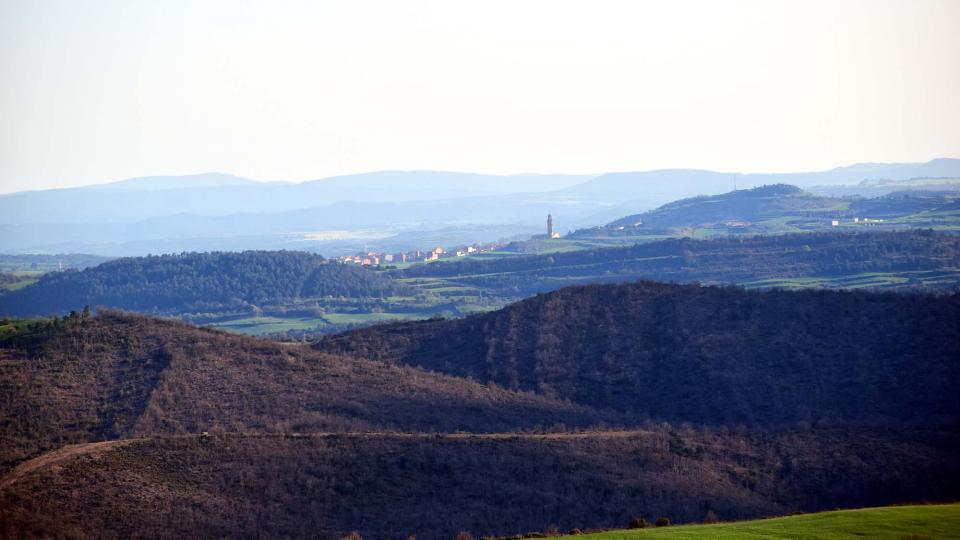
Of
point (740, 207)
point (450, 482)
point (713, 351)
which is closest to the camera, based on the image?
point (450, 482)

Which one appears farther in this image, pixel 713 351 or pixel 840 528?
pixel 713 351

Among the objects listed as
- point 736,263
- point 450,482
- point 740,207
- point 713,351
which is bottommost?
point 450,482

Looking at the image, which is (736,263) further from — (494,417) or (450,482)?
(450,482)

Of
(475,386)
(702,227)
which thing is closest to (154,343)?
(475,386)

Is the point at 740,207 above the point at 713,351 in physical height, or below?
above

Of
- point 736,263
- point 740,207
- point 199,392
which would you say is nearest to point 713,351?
point 199,392

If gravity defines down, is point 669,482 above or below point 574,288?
below

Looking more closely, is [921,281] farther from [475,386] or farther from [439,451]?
[439,451]
